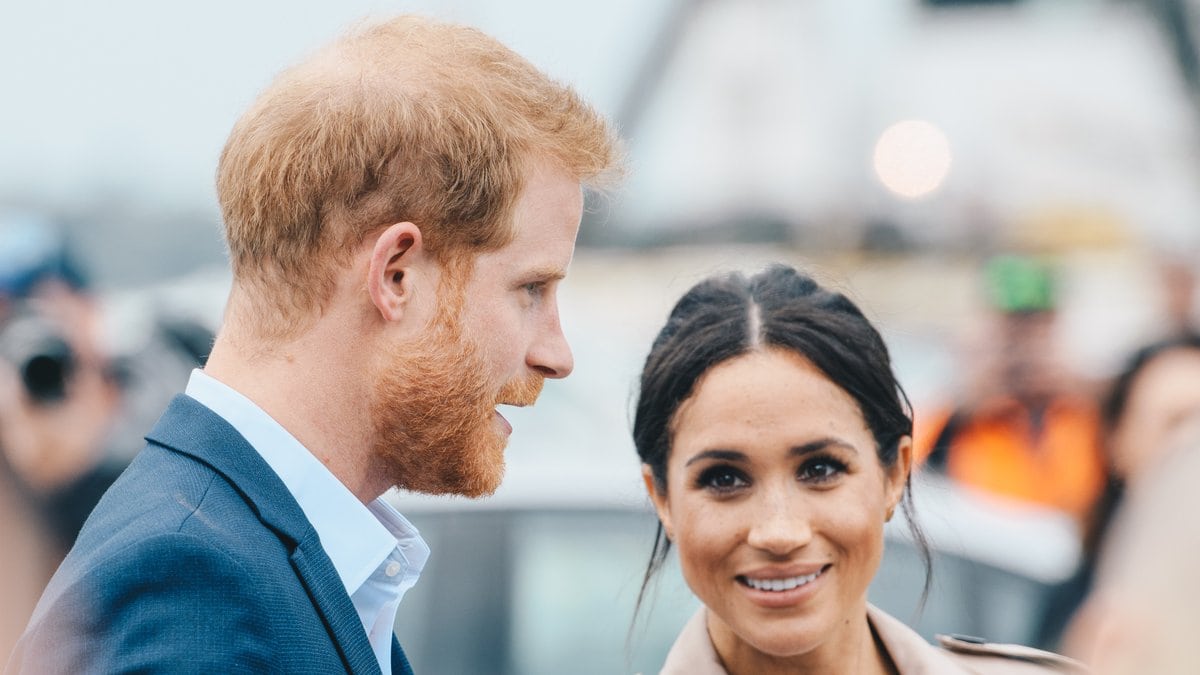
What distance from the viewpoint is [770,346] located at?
7.56 ft

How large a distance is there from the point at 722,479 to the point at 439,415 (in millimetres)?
454

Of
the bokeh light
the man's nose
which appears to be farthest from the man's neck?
the bokeh light

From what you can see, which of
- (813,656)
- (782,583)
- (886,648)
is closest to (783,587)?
(782,583)

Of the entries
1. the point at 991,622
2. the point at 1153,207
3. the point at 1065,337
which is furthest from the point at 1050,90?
the point at 991,622

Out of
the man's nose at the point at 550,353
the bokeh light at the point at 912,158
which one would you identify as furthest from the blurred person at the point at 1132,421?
the bokeh light at the point at 912,158

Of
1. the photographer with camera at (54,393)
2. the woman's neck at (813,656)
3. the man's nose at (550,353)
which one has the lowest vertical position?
the photographer with camera at (54,393)

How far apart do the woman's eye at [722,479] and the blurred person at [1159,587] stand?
1.18 metres

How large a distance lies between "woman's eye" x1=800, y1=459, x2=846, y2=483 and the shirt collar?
61cm

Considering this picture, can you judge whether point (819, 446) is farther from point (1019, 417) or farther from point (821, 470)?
point (1019, 417)

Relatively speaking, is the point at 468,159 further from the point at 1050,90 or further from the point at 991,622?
the point at 1050,90

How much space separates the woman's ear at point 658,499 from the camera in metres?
2.34

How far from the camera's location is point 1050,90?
12188 mm

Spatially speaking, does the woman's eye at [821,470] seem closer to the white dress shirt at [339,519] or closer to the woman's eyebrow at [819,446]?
the woman's eyebrow at [819,446]

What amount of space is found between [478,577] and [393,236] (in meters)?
2.20
